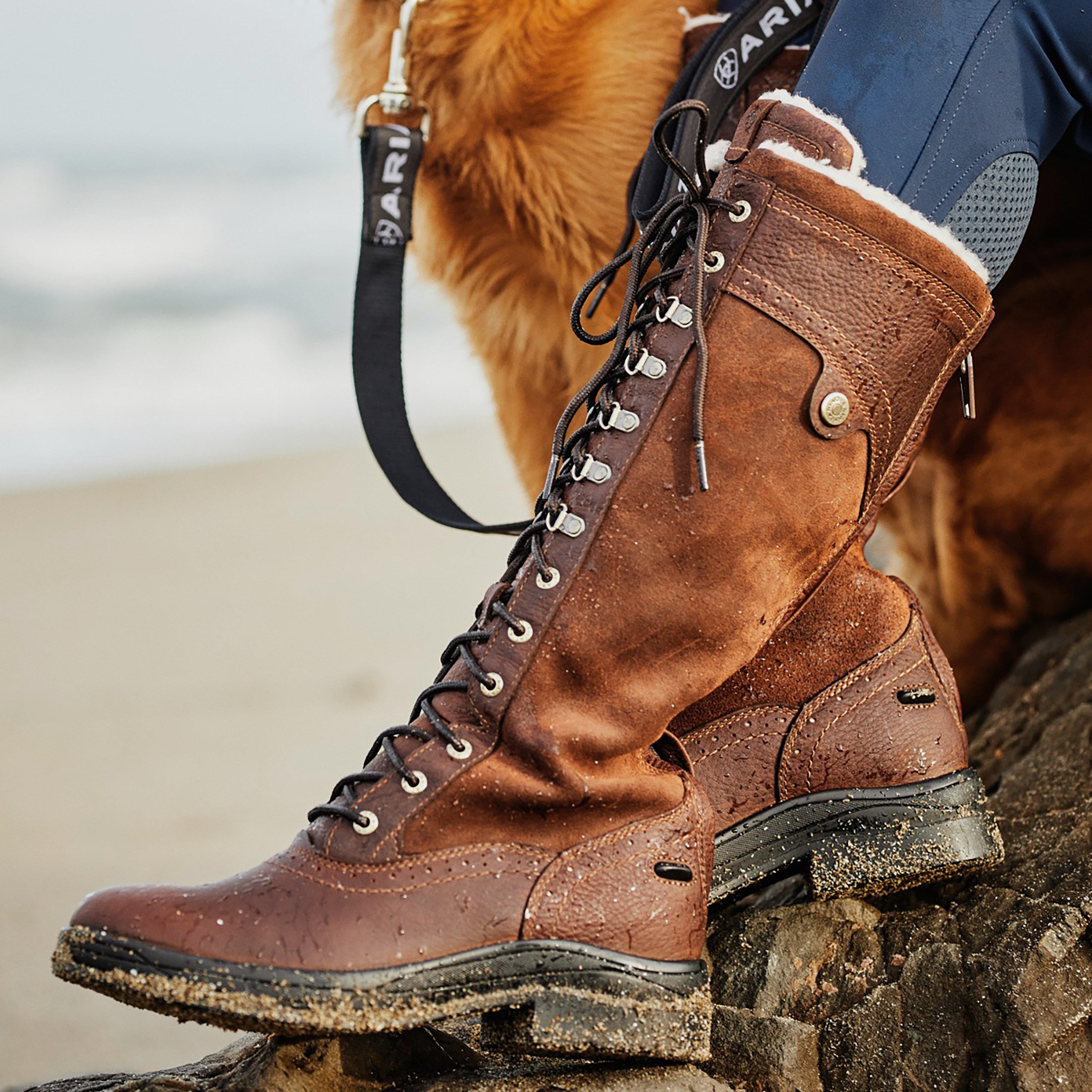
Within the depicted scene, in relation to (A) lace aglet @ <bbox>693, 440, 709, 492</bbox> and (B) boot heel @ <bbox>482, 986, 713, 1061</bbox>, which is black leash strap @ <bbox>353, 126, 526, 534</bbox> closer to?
(A) lace aglet @ <bbox>693, 440, 709, 492</bbox>

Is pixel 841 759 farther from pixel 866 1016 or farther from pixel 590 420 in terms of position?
pixel 590 420

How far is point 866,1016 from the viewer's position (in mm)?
893

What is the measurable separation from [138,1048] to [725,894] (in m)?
1.35

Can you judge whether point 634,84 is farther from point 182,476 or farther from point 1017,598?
point 182,476

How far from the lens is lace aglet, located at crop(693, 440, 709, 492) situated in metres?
0.81

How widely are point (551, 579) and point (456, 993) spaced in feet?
1.02

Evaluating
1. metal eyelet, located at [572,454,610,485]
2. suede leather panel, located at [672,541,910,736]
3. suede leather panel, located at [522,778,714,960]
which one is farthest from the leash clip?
suede leather panel, located at [522,778,714,960]

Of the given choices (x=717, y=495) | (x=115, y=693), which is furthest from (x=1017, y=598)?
(x=115, y=693)

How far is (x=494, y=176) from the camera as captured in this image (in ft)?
4.22

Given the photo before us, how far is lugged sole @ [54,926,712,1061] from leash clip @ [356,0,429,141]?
93cm

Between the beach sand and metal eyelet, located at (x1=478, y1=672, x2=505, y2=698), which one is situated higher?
metal eyelet, located at (x1=478, y1=672, x2=505, y2=698)

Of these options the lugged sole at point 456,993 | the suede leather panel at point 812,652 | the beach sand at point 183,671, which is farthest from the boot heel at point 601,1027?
the beach sand at point 183,671

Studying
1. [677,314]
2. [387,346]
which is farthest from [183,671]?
[677,314]

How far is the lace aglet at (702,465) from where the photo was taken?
0.81 metres
